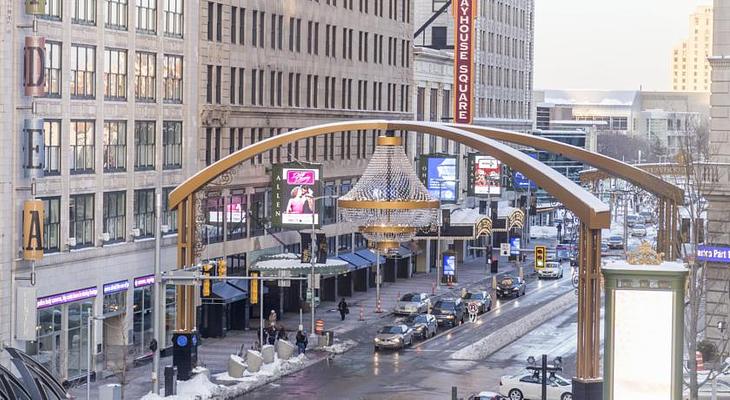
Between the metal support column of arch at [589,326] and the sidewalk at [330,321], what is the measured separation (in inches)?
1126

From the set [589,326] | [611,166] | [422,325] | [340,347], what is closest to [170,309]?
[340,347]

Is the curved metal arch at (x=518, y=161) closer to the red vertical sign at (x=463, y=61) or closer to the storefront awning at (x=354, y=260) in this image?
the storefront awning at (x=354, y=260)

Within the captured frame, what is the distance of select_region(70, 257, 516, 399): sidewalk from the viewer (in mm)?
67750

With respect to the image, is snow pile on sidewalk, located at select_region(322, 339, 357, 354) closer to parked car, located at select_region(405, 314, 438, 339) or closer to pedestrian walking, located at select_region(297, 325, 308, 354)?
pedestrian walking, located at select_region(297, 325, 308, 354)

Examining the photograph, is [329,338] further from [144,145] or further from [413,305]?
[413,305]

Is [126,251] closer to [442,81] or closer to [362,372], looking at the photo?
[362,372]

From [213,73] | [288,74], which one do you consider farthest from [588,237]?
[288,74]

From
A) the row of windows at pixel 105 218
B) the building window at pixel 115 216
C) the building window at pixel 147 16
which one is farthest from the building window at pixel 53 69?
the building window at pixel 147 16

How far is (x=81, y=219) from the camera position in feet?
227

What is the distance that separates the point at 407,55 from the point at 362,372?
52.2 m

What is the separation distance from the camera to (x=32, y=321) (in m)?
61.9

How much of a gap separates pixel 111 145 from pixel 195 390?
14376 millimetres

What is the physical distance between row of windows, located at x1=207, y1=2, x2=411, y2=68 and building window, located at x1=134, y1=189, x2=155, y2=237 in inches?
409

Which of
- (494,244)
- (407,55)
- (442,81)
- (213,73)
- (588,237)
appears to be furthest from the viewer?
(494,244)
